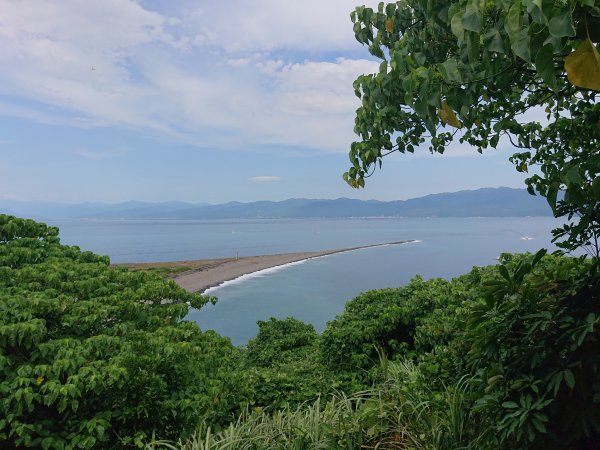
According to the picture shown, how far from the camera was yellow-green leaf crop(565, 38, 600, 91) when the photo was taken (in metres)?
1.43

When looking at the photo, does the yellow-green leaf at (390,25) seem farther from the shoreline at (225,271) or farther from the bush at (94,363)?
the shoreline at (225,271)

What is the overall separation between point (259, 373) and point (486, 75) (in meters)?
5.60

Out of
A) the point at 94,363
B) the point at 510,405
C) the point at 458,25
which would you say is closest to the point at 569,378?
the point at 510,405

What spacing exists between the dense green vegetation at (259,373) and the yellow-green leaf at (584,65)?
1279 mm

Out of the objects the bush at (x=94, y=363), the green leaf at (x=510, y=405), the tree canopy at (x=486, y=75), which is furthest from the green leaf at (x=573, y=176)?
the bush at (x=94, y=363)

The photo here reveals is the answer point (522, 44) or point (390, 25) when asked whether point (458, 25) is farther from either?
point (390, 25)

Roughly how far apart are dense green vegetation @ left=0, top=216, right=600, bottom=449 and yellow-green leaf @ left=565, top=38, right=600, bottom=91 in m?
1.28

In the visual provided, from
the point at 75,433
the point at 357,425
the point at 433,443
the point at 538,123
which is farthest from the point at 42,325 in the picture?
the point at 538,123

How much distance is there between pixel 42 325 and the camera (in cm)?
421

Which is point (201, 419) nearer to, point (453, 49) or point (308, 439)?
point (308, 439)

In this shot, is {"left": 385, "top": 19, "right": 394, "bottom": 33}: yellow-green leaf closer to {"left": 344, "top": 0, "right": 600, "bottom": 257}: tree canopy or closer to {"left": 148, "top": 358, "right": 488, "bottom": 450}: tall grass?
{"left": 344, "top": 0, "right": 600, "bottom": 257}: tree canopy

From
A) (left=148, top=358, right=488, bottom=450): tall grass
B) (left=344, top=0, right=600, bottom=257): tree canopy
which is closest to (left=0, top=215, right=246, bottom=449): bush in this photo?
(left=148, top=358, right=488, bottom=450): tall grass

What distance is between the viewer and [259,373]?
6.70m

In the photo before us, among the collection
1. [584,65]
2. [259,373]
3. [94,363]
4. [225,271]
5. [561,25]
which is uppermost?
[561,25]
